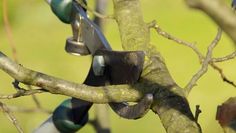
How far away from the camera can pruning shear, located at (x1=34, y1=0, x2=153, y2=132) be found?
2.51 ft

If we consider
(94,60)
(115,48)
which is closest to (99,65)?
(94,60)

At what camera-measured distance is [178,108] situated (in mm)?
706

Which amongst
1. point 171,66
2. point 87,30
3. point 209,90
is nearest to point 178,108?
point 87,30

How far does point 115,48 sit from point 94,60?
2699 millimetres

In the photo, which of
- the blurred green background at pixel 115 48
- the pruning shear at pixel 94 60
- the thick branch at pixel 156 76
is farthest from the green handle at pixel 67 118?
the blurred green background at pixel 115 48

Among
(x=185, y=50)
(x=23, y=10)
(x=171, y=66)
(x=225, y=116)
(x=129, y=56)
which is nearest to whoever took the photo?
(x=225, y=116)

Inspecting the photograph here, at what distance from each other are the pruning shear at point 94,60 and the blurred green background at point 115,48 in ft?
5.96

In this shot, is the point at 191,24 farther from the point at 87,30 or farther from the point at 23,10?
the point at 87,30

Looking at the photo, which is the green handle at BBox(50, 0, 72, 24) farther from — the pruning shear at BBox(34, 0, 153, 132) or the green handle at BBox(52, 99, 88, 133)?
the green handle at BBox(52, 99, 88, 133)

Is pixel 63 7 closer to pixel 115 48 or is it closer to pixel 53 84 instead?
pixel 53 84

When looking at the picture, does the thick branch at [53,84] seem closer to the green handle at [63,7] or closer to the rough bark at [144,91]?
the rough bark at [144,91]

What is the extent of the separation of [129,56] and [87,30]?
17 cm

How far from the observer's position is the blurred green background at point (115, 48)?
10.2 ft

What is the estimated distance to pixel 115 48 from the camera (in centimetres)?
355
